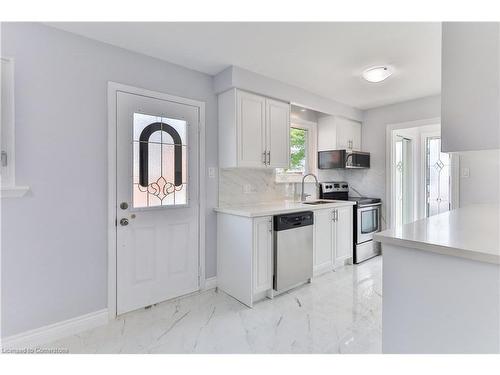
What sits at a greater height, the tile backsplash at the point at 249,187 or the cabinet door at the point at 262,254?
the tile backsplash at the point at 249,187

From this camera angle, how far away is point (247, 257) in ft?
8.12

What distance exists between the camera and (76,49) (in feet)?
6.67

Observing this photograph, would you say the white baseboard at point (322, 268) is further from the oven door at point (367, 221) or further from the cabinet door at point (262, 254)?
the cabinet door at point (262, 254)

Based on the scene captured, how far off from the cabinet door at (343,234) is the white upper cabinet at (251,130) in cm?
109

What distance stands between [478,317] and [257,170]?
2.54 metres

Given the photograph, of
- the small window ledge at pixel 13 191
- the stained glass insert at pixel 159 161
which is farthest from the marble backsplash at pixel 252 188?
the small window ledge at pixel 13 191

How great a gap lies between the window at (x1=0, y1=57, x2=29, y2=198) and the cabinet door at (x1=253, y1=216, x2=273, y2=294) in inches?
72.4

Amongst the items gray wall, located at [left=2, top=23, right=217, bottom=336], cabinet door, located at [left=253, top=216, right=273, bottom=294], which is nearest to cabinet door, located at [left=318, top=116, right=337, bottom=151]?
cabinet door, located at [left=253, top=216, right=273, bottom=294]

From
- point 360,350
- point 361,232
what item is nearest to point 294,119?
point 361,232

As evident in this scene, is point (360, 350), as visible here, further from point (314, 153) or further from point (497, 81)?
point (314, 153)

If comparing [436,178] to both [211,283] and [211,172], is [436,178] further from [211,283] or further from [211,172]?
[211,283]

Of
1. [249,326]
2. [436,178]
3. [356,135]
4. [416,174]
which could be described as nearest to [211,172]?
[249,326]

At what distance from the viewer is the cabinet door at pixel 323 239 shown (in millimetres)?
3094

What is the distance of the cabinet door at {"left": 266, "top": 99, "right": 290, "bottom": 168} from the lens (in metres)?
3.02
